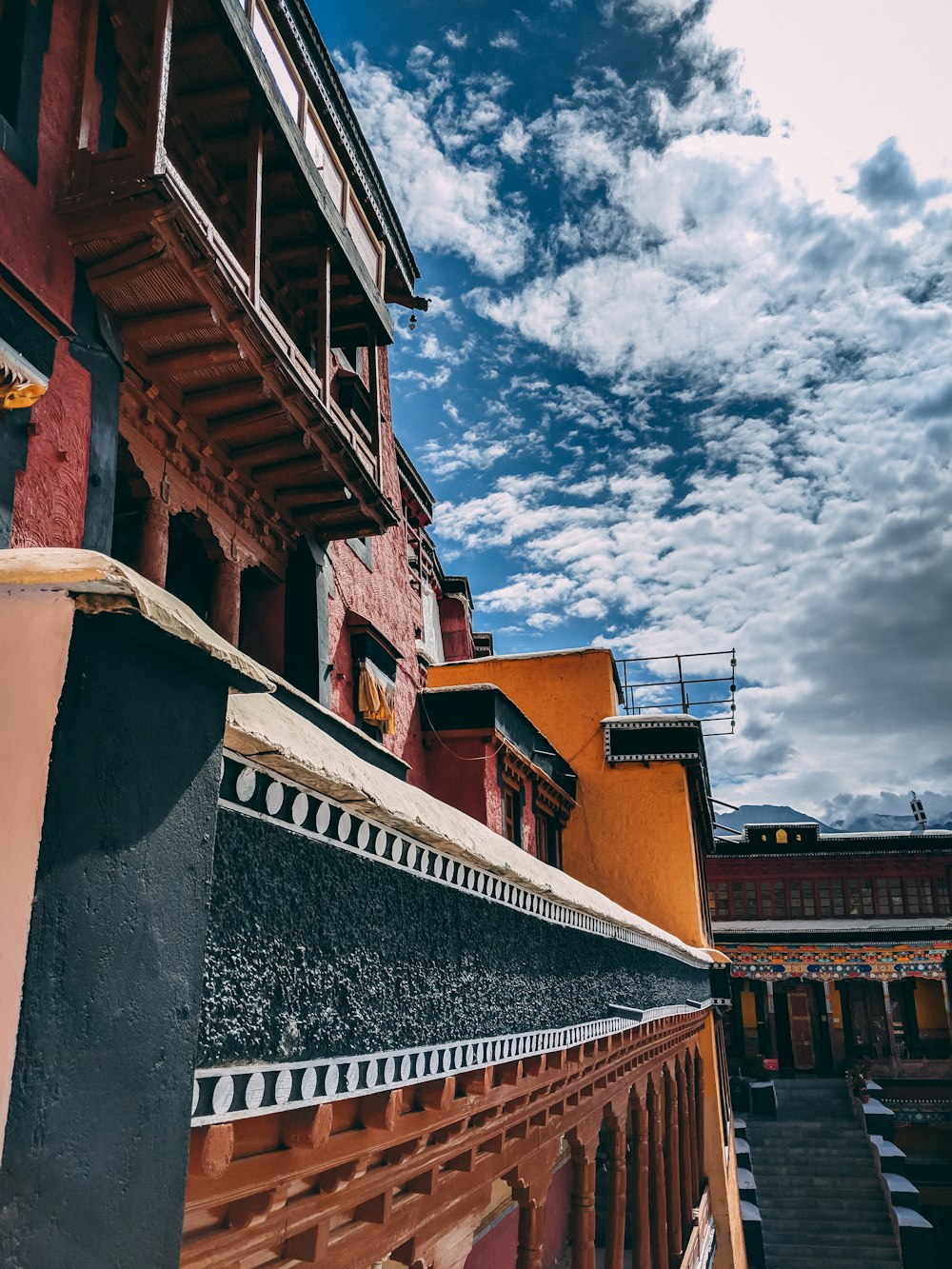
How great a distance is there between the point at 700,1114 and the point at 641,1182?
25.6 ft

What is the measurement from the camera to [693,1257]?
40.3 ft

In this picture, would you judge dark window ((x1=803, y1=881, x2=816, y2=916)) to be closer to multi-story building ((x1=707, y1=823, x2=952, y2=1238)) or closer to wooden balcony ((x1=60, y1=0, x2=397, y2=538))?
multi-story building ((x1=707, y1=823, x2=952, y2=1238))

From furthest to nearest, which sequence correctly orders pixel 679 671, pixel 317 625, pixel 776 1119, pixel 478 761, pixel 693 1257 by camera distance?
pixel 776 1119 → pixel 679 671 → pixel 693 1257 → pixel 478 761 → pixel 317 625

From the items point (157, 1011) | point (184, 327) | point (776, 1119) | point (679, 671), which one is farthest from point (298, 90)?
point (776, 1119)

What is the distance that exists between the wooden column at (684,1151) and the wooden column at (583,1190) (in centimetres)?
632

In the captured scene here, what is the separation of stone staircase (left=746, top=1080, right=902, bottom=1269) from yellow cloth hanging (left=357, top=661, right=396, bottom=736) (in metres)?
17.5

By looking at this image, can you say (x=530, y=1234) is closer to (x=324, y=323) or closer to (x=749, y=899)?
(x=324, y=323)

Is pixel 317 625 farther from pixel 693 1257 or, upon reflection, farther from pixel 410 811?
pixel 693 1257

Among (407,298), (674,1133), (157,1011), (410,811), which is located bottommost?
(674,1133)

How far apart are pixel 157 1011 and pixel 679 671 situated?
18.2 m

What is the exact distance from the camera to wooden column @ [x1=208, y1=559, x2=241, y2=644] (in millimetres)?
6734

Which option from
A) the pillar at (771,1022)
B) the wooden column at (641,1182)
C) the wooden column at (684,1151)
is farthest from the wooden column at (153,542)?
the pillar at (771,1022)

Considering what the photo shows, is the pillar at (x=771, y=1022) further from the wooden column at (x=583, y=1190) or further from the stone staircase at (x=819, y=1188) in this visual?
the wooden column at (x=583, y=1190)

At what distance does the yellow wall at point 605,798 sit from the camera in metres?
16.7
